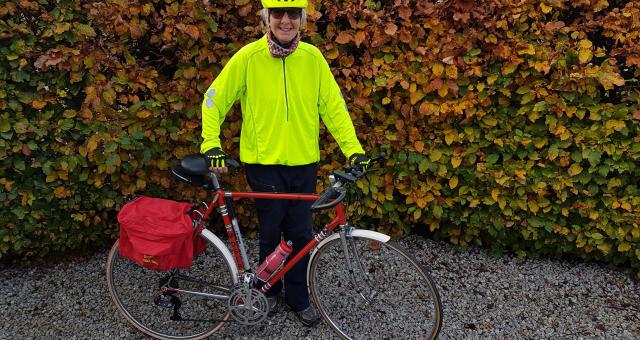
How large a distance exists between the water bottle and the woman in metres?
0.14

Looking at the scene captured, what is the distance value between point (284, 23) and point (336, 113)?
2.03 ft

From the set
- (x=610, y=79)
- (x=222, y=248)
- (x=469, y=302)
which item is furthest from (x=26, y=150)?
(x=610, y=79)

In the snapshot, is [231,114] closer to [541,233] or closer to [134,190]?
[134,190]

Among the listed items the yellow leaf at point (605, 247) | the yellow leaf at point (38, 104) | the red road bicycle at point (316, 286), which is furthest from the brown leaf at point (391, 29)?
the yellow leaf at point (38, 104)

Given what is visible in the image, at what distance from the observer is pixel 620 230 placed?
11.1 feet

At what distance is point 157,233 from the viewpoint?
264cm

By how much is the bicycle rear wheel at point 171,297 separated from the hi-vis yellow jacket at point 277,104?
2.40 feet

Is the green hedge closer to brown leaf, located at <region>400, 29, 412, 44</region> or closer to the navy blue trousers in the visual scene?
brown leaf, located at <region>400, 29, 412, 44</region>

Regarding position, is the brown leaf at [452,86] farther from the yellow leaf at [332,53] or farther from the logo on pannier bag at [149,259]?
the logo on pannier bag at [149,259]

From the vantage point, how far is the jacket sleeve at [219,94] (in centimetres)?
256

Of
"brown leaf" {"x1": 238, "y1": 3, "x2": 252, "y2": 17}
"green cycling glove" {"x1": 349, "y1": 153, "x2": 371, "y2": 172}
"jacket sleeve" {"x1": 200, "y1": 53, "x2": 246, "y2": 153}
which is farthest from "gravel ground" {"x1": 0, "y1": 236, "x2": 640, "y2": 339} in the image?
"brown leaf" {"x1": 238, "y1": 3, "x2": 252, "y2": 17}

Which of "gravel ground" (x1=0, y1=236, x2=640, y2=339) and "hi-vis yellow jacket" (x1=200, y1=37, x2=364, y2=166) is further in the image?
"gravel ground" (x1=0, y1=236, x2=640, y2=339)

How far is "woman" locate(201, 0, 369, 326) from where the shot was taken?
252 centimetres

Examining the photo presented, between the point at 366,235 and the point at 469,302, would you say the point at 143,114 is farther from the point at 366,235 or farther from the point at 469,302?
the point at 469,302
